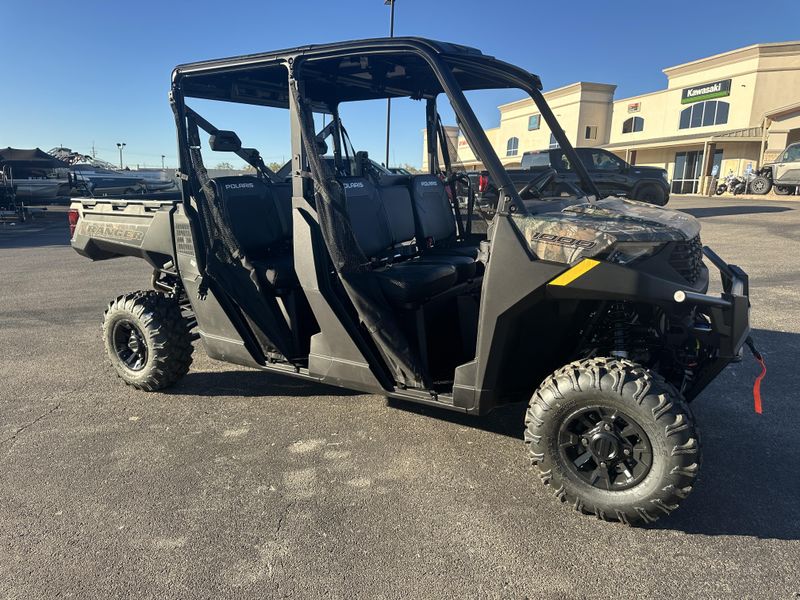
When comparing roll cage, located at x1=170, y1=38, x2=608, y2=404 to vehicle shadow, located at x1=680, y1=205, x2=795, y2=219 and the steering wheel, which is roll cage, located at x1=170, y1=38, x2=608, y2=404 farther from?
vehicle shadow, located at x1=680, y1=205, x2=795, y2=219

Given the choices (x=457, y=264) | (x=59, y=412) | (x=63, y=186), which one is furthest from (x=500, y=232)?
(x=63, y=186)

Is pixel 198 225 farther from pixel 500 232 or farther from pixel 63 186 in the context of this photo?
pixel 63 186

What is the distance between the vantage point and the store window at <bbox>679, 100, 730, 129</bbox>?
3067 cm

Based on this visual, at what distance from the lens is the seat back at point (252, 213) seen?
3803mm

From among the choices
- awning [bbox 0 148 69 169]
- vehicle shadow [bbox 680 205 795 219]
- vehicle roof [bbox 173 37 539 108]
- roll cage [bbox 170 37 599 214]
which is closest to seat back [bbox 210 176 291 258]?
roll cage [bbox 170 37 599 214]

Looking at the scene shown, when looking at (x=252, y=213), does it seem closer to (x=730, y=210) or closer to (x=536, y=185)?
(x=536, y=185)

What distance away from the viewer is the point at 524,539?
2539 millimetres

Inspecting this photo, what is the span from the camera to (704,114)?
31.9m

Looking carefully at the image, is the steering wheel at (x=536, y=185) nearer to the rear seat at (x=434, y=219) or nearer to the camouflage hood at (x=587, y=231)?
the camouflage hood at (x=587, y=231)

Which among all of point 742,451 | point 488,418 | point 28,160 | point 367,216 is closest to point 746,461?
point 742,451

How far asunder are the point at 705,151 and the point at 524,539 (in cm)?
3168

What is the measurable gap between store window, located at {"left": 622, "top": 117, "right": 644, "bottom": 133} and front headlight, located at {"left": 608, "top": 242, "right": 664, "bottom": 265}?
39.0 metres

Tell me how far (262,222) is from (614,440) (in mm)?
2751

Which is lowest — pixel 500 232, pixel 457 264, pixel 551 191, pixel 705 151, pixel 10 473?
pixel 10 473
